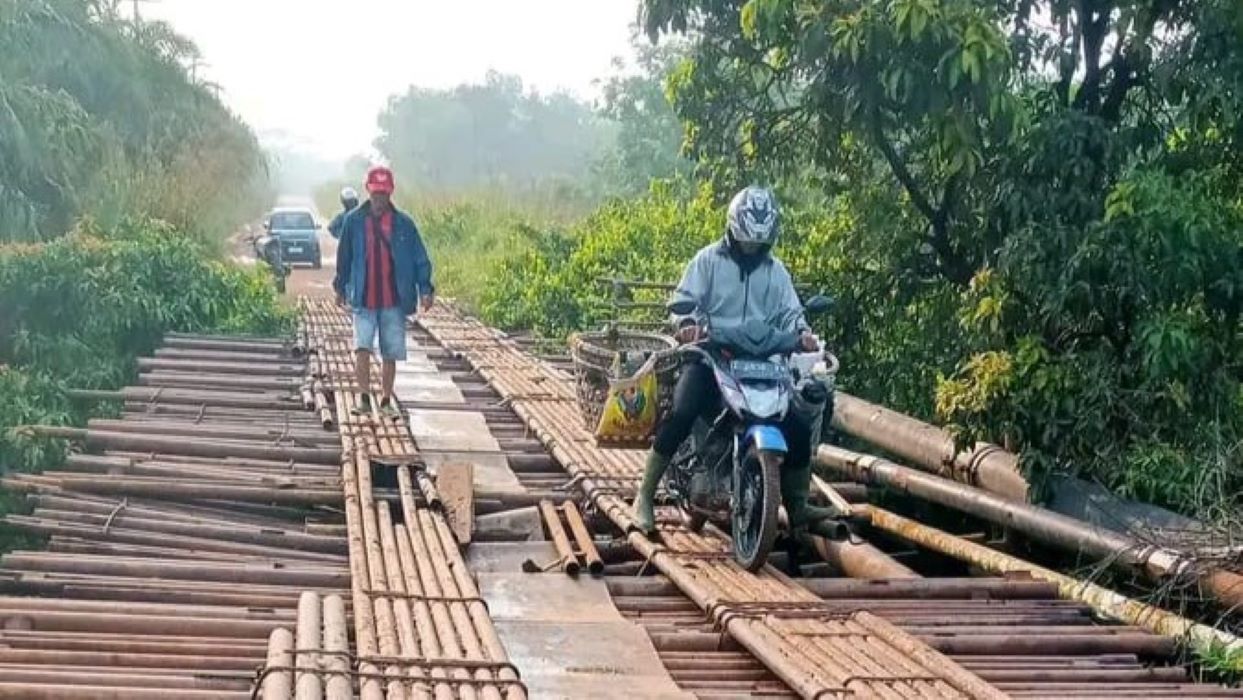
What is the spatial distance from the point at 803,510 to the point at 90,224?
34.7 feet

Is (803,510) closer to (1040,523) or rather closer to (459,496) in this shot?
(1040,523)

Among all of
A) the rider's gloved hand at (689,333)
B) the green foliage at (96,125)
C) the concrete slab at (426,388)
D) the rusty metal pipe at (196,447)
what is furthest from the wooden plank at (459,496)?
the green foliage at (96,125)

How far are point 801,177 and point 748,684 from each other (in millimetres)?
6714

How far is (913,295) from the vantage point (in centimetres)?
951

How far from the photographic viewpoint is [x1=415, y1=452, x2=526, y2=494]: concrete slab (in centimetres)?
732

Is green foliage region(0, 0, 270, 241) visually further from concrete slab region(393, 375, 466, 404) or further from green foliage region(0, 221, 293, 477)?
concrete slab region(393, 375, 466, 404)

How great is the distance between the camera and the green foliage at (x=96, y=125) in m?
16.6

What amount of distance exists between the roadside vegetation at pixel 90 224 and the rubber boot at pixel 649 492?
14.2 ft

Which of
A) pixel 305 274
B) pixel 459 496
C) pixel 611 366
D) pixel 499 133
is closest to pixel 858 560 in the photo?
pixel 611 366

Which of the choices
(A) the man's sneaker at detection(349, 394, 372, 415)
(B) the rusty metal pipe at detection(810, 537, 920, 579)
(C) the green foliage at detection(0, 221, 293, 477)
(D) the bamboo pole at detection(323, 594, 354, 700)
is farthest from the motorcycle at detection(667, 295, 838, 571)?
(C) the green foliage at detection(0, 221, 293, 477)

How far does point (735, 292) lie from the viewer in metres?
6.21

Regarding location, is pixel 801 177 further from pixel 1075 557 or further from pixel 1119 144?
pixel 1075 557

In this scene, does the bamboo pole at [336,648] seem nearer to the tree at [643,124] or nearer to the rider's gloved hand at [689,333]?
the rider's gloved hand at [689,333]

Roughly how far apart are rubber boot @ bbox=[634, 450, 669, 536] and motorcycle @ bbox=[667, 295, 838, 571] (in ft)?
0.56
